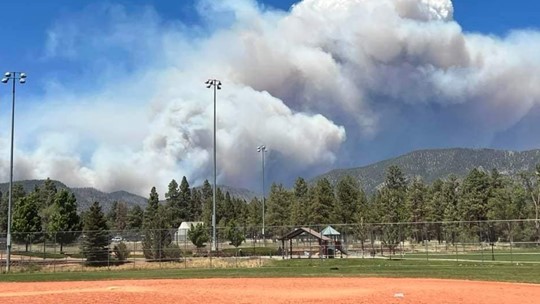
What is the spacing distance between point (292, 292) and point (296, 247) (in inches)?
1485

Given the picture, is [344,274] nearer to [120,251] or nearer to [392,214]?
[120,251]

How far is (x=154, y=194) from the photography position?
4990 inches

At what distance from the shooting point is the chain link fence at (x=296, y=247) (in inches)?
1885

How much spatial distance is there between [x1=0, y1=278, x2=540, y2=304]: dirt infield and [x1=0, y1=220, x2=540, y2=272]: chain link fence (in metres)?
15.9

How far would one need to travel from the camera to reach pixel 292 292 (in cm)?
2517

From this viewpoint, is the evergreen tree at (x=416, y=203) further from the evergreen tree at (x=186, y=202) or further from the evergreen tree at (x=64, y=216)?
the evergreen tree at (x=186, y=202)

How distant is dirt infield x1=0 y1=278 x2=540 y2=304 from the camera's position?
2183 centimetres

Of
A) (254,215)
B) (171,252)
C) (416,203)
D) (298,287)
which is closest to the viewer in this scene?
(298,287)

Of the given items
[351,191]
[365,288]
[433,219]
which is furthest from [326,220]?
[365,288]

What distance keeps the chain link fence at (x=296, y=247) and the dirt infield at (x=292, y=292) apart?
15924mm

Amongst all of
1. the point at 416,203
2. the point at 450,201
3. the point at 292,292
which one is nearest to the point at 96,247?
the point at 292,292

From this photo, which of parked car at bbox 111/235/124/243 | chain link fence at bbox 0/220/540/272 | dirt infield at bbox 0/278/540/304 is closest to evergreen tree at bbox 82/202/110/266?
chain link fence at bbox 0/220/540/272

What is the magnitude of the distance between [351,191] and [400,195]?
17488 millimetres

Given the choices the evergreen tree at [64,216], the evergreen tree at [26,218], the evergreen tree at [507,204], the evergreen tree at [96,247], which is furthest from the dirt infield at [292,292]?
the evergreen tree at [507,204]
